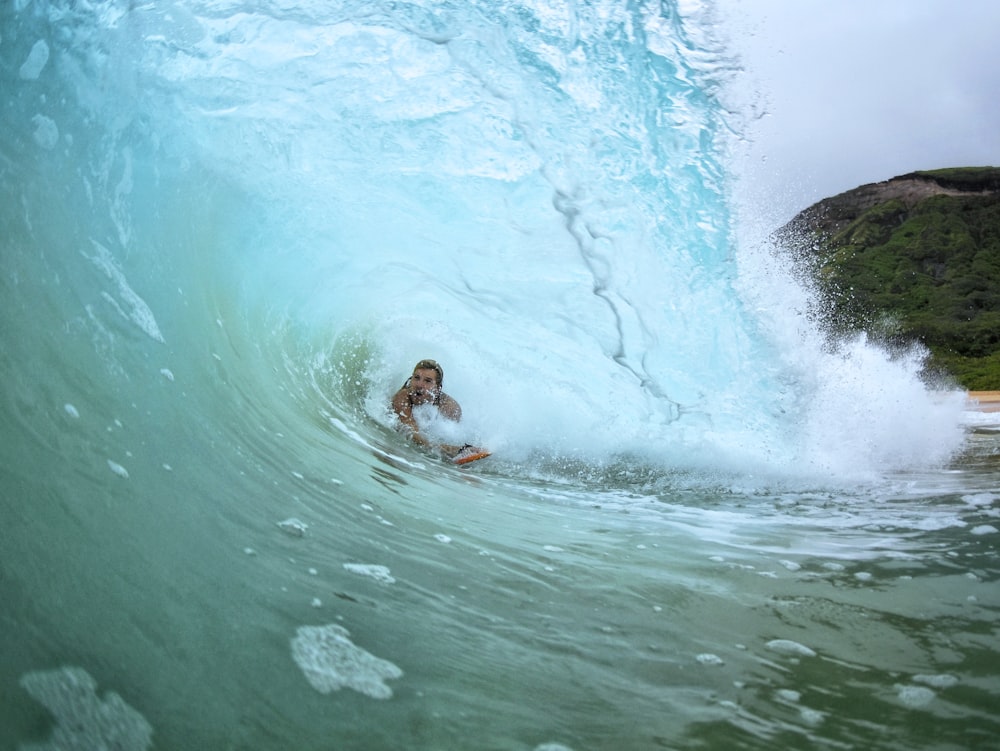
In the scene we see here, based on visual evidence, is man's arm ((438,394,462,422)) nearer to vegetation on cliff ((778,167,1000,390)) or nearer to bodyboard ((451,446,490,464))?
bodyboard ((451,446,490,464))

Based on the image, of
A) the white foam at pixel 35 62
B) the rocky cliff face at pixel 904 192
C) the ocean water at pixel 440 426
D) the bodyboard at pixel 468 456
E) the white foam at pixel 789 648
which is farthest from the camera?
the rocky cliff face at pixel 904 192

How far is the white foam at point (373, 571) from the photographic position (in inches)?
87.0

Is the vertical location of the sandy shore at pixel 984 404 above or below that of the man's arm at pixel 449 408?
above

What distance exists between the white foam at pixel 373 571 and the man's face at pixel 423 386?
11.3 feet

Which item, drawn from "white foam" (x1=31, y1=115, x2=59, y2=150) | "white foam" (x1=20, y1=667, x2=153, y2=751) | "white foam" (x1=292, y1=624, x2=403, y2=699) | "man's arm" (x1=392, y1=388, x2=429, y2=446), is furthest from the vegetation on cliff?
"white foam" (x1=20, y1=667, x2=153, y2=751)

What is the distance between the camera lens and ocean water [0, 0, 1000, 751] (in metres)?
1.60

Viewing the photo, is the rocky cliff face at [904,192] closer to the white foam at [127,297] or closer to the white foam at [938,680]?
the white foam at [127,297]

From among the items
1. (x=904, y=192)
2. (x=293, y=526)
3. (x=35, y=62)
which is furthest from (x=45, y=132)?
(x=904, y=192)

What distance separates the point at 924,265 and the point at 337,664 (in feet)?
209

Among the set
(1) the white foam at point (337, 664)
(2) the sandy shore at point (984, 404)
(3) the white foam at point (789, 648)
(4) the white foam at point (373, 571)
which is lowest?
(1) the white foam at point (337, 664)

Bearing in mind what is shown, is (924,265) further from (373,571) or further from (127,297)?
(373,571)

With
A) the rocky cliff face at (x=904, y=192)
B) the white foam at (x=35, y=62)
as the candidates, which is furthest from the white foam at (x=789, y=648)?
the rocky cliff face at (x=904, y=192)

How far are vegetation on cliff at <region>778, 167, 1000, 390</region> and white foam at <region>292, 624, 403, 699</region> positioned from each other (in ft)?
124

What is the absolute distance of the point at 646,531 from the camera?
3379 mm
